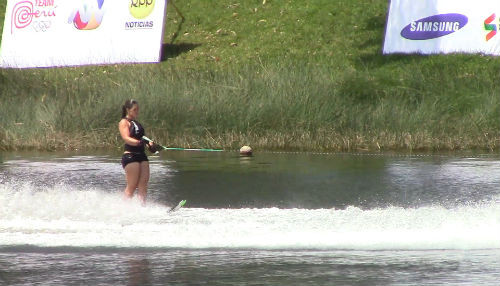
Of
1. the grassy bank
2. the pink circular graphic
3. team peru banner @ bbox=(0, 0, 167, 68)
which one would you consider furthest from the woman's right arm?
the pink circular graphic

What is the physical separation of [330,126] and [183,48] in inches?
490

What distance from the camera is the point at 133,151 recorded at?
13.6 m

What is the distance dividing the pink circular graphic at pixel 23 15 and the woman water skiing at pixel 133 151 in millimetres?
21353

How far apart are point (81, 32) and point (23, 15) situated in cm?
261

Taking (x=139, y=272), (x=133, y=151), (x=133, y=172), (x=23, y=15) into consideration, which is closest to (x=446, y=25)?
(x=23, y=15)

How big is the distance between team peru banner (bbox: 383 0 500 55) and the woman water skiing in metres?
16.6

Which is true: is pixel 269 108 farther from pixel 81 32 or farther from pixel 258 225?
pixel 81 32

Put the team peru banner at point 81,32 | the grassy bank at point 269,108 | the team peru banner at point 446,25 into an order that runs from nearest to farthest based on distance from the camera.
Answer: the grassy bank at point 269,108
the team peru banner at point 446,25
the team peru banner at point 81,32

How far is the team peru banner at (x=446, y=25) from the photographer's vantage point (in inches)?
1118

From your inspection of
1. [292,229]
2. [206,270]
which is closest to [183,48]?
[292,229]

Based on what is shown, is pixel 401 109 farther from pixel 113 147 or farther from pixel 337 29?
pixel 337 29

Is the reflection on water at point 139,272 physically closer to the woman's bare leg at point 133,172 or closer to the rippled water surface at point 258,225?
the rippled water surface at point 258,225

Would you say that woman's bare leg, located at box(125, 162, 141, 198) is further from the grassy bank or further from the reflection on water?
the grassy bank

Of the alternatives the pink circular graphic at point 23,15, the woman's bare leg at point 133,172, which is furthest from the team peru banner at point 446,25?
the woman's bare leg at point 133,172
